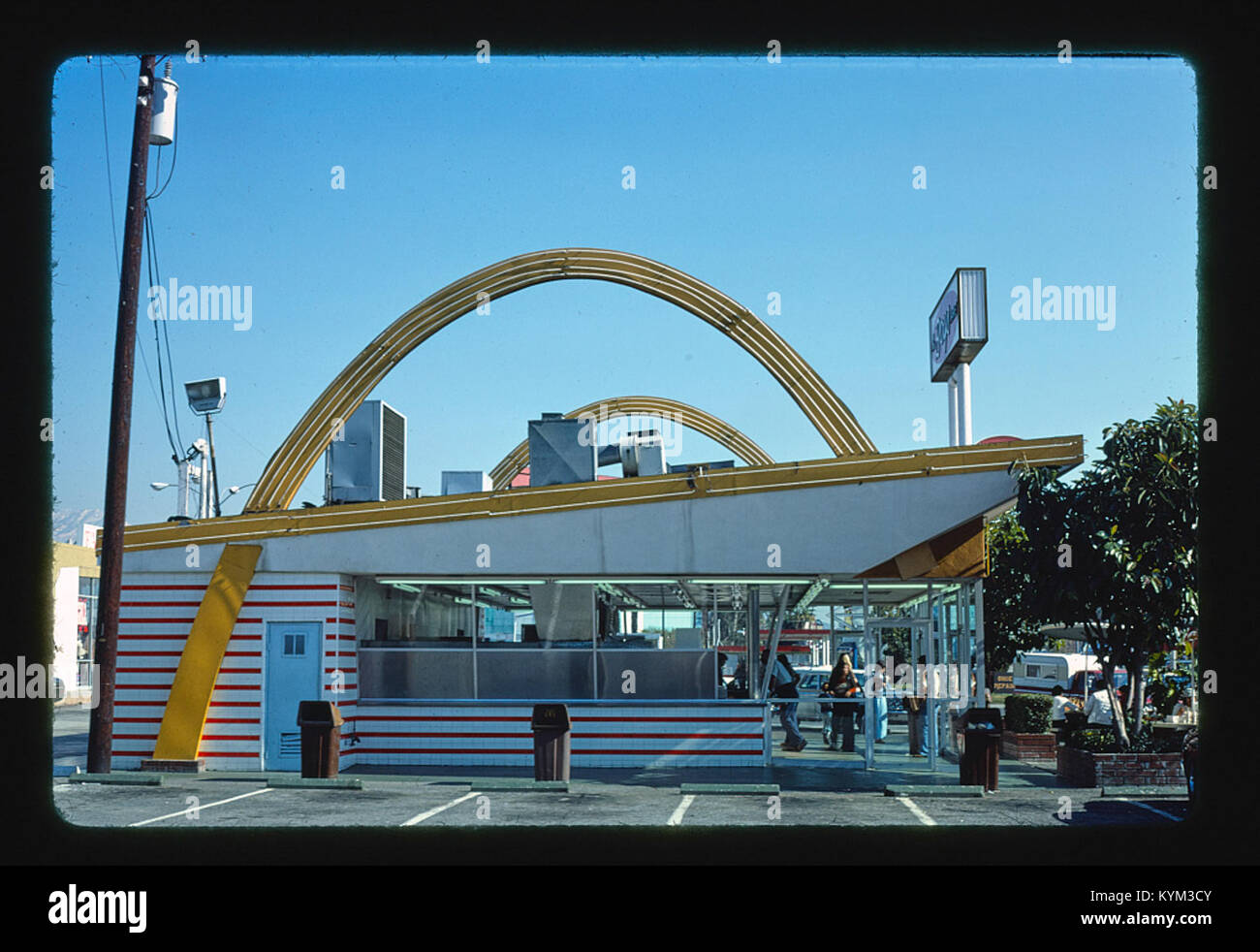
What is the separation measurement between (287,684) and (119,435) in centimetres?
433

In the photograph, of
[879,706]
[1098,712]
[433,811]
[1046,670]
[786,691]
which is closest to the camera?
[433,811]

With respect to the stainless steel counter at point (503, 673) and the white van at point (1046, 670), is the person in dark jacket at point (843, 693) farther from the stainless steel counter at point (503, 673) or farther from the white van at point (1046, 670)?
the white van at point (1046, 670)

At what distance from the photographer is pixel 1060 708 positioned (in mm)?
27062

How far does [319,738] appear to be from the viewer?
16172 millimetres

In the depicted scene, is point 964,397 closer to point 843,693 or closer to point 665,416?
point 843,693

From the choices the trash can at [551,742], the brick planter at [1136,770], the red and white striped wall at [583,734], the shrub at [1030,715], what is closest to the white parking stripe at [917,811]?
the brick planter at [1136,770]

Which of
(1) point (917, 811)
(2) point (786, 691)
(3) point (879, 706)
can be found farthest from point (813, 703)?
(1) point (917, 811)

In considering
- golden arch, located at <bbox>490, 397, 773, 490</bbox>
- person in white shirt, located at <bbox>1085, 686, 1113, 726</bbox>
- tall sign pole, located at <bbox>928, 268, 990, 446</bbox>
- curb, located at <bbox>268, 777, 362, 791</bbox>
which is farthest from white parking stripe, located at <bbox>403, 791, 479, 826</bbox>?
golden arch, located at <bbox>490, 397, 773, 490</bbox>

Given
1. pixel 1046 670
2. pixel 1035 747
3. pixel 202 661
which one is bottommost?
pixel 1046 670

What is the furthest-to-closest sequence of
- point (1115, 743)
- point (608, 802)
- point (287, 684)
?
point (287, 684)
point (1115, 743)
point (608, 802)

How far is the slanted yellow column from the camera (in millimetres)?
17875

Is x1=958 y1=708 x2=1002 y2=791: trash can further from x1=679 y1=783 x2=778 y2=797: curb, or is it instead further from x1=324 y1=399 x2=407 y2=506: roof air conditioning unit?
x1=324 y1=399 x2=407 y2=506: roof air conditioning unit

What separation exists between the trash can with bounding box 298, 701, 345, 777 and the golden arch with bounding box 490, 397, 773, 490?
19.5m
